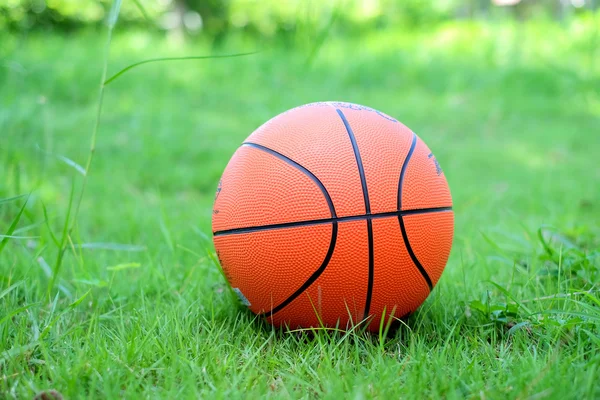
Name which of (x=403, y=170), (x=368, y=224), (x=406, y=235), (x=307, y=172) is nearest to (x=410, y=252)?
(x=406, y=235)

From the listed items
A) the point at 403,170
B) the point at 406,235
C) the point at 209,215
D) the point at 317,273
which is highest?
the point at 403,170

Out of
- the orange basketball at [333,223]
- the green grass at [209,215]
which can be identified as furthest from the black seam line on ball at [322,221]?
the green grass at [209,215]

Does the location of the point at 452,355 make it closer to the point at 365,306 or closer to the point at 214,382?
the point at 365,306

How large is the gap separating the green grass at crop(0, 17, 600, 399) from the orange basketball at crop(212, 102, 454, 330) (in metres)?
0.18

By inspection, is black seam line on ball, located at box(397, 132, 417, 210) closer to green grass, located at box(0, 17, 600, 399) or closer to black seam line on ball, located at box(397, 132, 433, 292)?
black seam line on ball, located at box(397, 132, 433, 292)

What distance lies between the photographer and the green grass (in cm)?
186

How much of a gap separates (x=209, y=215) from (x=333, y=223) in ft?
7.18

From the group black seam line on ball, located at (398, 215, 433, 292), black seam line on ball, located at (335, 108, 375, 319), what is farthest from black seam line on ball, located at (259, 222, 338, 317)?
black seam line on ball, located at (398, 215, 433, 292)

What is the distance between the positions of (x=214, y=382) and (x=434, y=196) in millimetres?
1119

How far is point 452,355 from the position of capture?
6.56 feet

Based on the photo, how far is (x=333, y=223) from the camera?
203cm

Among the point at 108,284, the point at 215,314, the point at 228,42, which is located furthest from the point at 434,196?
the point at 228,42

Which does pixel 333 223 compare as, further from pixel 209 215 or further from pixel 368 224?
pixel 209 215

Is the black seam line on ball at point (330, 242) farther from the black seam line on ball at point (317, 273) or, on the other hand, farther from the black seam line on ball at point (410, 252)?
the black seam line on ball at point (410, 252)
